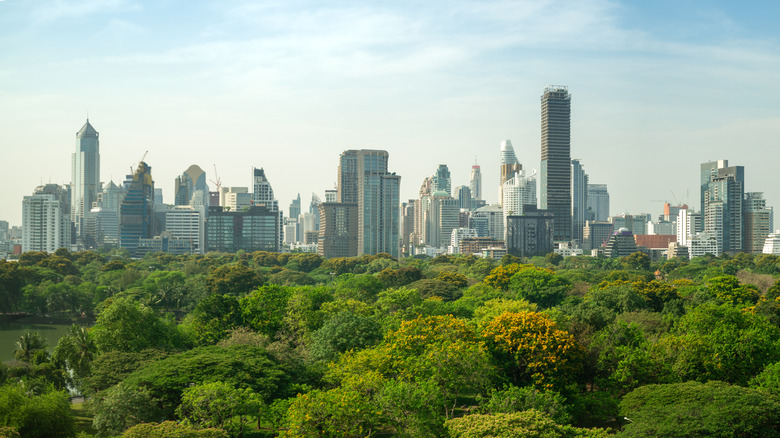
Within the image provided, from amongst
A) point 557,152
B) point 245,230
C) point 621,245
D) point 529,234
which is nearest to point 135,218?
point 245,230

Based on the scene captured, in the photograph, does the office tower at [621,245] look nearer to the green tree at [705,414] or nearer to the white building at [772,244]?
the white building at [772,244]

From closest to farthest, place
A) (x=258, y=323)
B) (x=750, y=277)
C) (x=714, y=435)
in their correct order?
(x=714, y=435) → (x=258, y=323) → (x=750, y=277)

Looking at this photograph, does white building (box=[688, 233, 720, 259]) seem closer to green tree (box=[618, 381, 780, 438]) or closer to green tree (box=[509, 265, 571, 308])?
green tree (box=[509, 265, 571, 308])

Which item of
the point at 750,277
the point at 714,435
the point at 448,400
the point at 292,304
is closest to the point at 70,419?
the point at 448,400

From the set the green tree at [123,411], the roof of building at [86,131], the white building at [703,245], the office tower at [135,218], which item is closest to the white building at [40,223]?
the office tower at [135,218]

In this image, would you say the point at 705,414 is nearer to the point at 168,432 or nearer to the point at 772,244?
the point at 168,432

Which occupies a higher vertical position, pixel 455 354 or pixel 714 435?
pixel 455 354

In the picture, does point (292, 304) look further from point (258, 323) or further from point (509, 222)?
point (509, 222)
